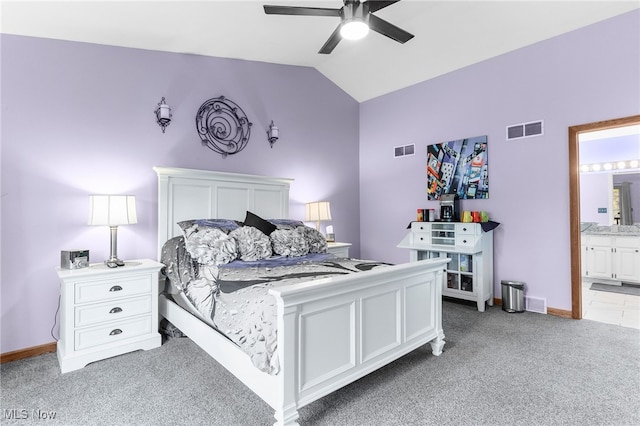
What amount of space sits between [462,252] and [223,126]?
315cm

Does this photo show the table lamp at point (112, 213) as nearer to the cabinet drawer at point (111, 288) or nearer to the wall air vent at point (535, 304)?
the cabinet drawer at point (111, 288)

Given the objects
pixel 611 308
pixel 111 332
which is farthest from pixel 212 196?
pixel 611 308

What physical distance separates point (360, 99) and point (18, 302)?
16.2 ft

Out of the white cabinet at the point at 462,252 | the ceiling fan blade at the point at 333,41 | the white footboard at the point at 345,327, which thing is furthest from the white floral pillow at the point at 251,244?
the white cabinet at the point at 462,252

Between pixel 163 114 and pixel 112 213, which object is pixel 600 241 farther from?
pixel 112 213

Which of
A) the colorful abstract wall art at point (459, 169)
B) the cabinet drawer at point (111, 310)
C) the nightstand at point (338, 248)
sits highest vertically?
the colorful abstract wall art at point (459, 169)

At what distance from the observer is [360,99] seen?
5.46 metres

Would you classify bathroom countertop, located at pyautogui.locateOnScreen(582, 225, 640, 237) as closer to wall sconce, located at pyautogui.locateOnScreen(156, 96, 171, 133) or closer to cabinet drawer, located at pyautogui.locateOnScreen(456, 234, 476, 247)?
cabinet drawer, located at pyautogui.locateOnScreen(456, 234, 476, 247)

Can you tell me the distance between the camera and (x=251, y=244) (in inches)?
116

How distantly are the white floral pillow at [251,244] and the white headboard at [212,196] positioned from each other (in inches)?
30.6

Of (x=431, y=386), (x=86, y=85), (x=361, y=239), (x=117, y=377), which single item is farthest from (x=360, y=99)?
(x=117, y=377)

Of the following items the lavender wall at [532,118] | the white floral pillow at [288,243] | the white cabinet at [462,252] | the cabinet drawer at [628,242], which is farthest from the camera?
the cabinet drawer at [628,242]

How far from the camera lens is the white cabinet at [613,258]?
15.8ft

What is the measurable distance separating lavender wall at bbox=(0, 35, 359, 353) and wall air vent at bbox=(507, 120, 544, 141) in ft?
9.81
